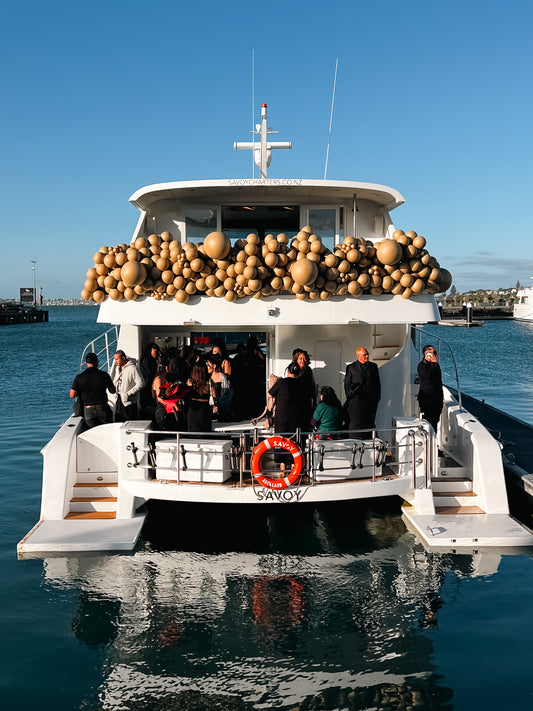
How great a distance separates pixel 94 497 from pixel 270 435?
2.64 metres

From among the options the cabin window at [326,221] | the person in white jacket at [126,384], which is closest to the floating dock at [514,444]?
the cabin window at [326,221]

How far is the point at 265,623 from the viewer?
6527 mm

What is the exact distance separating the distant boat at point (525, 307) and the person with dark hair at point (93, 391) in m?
103

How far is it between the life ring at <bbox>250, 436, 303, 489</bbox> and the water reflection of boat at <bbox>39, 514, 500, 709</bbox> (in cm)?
116

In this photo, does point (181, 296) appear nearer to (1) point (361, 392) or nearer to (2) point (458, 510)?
(1) point (361, 392)

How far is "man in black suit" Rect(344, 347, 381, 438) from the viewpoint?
27.8 ft

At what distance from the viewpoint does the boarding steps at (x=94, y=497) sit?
8586 mm

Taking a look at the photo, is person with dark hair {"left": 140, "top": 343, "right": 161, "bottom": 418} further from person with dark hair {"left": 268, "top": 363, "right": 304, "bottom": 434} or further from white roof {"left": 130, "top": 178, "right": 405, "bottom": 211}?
person with dark hair {"left": 268, "top": 363, "right": 304, "bottom": 434}

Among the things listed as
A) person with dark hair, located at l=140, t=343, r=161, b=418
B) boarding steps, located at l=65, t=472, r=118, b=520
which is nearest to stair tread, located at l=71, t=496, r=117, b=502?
boarding steps, located at l=65, t=472, r=118, b=520

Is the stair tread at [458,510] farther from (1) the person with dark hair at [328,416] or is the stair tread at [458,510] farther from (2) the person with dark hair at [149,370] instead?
(2) the person with dark hair at [149,370]

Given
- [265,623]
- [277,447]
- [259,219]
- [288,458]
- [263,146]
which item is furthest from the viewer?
[263,146]

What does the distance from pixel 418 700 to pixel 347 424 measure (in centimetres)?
407

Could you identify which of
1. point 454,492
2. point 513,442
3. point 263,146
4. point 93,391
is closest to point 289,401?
point 454,492

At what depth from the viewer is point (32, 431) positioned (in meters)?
19.0
